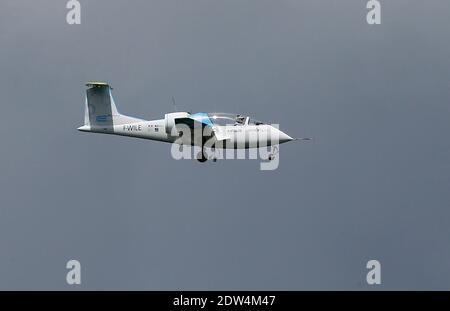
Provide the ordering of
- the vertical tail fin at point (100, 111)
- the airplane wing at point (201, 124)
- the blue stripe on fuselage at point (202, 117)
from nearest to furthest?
1. the airplane wing at point (201, 124)
2. the blue stripe on fuselage at point (202, 117)
3. the vertical tail fin at point (100, 111)

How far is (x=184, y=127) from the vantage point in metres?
59.3

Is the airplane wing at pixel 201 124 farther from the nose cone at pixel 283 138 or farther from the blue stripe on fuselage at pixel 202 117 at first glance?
the nose cone at pixel 283 138

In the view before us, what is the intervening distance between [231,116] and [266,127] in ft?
8.23

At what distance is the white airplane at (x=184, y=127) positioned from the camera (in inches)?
2328

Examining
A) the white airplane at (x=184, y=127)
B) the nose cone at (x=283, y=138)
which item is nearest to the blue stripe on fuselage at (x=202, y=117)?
the white airplane at (x=184, y=127)

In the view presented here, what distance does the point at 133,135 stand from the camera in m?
61.1

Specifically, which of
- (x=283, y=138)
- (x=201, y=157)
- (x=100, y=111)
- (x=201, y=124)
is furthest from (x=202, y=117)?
(x=100, y=111)

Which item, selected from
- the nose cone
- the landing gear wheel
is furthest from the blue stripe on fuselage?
the nose cone

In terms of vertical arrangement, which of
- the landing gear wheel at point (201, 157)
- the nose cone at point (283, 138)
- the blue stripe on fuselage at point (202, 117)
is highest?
the blue stripe on fuselage at point (202, 117)

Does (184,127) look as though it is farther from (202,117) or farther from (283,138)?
(283,138)

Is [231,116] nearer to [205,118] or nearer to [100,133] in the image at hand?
[205,118]
